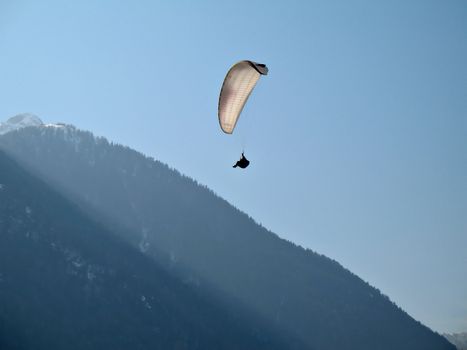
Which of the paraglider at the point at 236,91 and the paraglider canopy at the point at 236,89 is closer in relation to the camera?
the paraglider canopy at the point at 236,89

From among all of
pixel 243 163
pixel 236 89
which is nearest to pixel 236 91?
pixel 236 89

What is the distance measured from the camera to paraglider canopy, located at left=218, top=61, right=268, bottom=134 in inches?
1580

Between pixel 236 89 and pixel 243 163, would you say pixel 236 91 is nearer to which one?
pixel 236 89

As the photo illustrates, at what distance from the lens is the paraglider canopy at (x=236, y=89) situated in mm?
40122

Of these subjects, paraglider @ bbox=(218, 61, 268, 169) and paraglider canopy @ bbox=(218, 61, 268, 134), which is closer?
paraglider canopy @ bbox=(218, 61, 268, 134)

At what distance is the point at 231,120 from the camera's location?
44.4 m

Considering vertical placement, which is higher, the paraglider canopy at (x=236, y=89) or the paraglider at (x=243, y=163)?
the paraglider canopy at (x=236, y=89)

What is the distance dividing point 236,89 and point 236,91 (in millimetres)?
190

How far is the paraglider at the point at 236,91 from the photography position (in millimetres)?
40312

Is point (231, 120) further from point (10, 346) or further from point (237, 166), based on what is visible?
point (10, 346)

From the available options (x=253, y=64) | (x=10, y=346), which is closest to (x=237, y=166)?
(x=253, y=64)

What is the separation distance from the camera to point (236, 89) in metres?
42.4

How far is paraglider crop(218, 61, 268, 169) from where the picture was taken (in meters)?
40.3

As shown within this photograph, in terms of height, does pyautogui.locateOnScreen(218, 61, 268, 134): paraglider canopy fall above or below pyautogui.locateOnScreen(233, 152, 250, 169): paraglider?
above
